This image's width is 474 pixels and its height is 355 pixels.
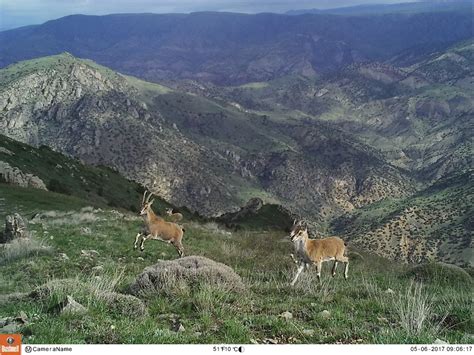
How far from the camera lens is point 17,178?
36.3 meters

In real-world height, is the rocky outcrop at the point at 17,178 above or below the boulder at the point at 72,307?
below

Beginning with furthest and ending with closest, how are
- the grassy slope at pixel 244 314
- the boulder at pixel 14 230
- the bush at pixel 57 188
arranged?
1. the bush at pixel 57 188
2. the boulder at pixel 14 230
3. the grassy slope at pixel 244 314

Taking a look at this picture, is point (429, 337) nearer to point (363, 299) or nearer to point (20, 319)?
point (363, 299)

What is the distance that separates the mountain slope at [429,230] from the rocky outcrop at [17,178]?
67.9 m

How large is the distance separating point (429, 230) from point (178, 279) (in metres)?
112

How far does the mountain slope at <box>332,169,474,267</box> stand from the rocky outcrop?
223 ft

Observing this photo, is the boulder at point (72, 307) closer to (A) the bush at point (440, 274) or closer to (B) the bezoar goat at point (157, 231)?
A: (B) the bezoar goat at point (157, 231)

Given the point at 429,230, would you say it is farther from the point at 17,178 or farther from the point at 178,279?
the point at 178,279

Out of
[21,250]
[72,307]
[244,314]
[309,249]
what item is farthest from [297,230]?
[21,250]

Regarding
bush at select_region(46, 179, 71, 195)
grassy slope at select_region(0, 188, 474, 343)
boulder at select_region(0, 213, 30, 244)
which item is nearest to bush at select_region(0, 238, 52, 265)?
grassy slope at select_region(0, 188, 474, 343)

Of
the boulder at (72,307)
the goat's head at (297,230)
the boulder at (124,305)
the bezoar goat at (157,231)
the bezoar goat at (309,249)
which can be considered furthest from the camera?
the bezoar goat at (157,231)

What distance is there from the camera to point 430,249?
3944 inches

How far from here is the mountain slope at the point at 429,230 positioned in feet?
316

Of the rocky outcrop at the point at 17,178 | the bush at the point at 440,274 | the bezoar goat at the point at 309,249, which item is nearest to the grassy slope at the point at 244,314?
the bezoar goat at the point at 309,249
